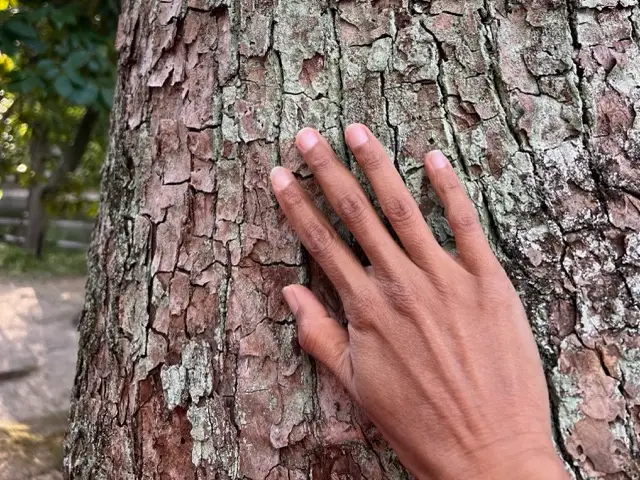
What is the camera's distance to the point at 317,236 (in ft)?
3.30

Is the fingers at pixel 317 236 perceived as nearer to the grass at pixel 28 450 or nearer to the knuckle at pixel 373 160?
the knuckle at pixel 373 160

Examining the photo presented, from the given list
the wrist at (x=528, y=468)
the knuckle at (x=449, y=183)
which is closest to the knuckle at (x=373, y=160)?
the knuckle at (x=449, y=183)

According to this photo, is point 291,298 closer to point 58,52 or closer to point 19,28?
point 19,28

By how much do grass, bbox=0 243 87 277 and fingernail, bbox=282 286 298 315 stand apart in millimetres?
7940

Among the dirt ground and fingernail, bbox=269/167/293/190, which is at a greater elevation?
fingernail, bbox=269/167/293/190

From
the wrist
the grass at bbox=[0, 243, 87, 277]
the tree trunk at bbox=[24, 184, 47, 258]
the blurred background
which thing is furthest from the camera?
the tree trunk at bbox=[24, 184, 47, 258]

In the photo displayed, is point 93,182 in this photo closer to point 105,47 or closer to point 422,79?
point 105,47

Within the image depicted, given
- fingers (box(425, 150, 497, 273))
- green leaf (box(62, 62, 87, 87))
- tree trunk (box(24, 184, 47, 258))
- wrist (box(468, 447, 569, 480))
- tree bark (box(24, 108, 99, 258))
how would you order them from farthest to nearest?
tree trunk (box(24, 184, 47, 258)) → tree bark (box(24, 108, 99, 258)) → green leaf (box(62, 62, 87, 87)) → fingers (box(425, 150, 497, 273)) → wrist (box(468, 447, 569, 480))

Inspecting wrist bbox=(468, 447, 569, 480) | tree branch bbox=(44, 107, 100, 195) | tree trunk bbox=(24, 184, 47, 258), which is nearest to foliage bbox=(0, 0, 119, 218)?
tree branch bbox=(44, 107, 100, 195)

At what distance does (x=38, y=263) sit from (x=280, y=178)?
28.5ft

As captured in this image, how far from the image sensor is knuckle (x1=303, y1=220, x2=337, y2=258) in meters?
1.00

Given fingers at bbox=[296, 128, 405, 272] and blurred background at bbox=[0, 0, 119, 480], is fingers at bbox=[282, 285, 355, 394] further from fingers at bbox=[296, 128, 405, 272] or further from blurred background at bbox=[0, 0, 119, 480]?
blurred background at bbox=[0, 0, 119, 480]

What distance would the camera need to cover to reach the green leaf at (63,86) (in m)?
2.97

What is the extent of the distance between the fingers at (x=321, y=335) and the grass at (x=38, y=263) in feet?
26.1
